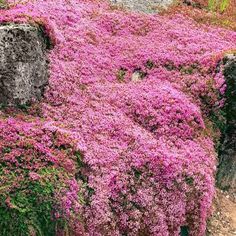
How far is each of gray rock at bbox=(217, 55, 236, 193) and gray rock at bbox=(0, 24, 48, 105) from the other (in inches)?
296

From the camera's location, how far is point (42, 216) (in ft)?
35.0

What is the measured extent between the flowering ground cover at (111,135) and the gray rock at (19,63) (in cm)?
48

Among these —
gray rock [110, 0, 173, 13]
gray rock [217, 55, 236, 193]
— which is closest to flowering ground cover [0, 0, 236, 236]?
gray rock [217, 55, 236, 193]

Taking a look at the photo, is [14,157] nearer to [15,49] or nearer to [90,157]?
[90,157]

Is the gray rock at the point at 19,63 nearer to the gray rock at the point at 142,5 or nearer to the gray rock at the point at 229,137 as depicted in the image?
the gray rock at the point at 229,137

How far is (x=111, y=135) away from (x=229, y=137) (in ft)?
18.6

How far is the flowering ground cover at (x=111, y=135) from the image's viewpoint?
11148 millimetres

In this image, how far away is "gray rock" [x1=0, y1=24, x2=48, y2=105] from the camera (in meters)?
13.6

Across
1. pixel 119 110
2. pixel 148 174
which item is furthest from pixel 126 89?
pixel 148 174

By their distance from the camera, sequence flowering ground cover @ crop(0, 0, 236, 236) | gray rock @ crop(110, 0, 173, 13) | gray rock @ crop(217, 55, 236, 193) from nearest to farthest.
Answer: flowering ground cover @ crop(0, 0, 236, 236) < gray rock @ crop(217, 55, 236, 193) < gray rock @ crop(110, 0, 173, 13)

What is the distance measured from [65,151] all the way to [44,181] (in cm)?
141

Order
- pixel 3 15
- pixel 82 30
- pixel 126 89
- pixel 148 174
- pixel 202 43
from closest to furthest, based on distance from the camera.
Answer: pixel 148 174 → pixel 3 15 → pixel 126 89 → pixel 82 30 → pixel 202 43

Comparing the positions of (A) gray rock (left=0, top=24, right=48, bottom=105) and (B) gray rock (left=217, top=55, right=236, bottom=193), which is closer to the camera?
(A) gray rock (left=0, top=24, right=48, bottom=105)

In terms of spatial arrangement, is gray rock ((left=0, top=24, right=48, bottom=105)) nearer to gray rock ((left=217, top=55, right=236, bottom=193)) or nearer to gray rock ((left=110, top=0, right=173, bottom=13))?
gray rock ((left=217, top=55, right=236, bottom=193))
